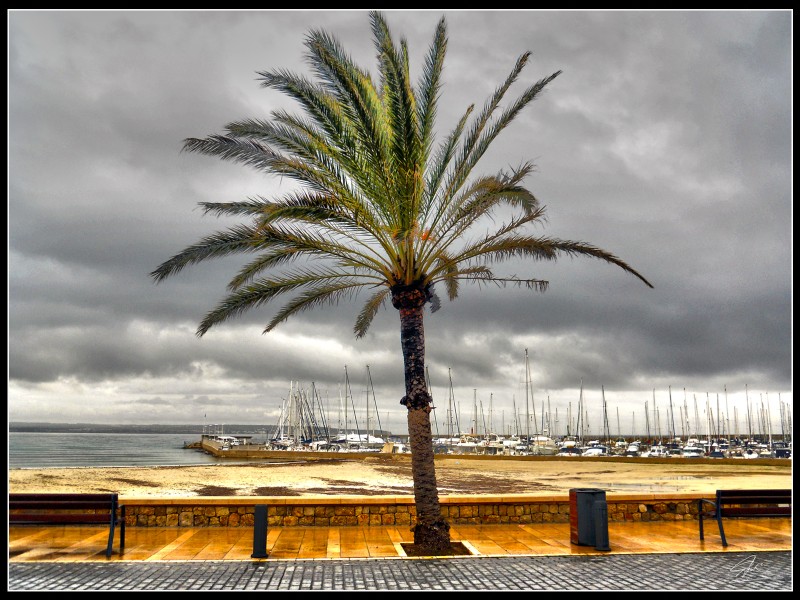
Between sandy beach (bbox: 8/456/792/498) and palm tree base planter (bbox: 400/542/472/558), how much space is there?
1246 centimetres

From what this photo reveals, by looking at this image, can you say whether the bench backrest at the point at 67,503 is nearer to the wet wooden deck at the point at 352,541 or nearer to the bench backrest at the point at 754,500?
the wet wooden deck at the point at 352,541

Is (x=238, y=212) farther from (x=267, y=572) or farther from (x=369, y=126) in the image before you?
(x=267, y=572)

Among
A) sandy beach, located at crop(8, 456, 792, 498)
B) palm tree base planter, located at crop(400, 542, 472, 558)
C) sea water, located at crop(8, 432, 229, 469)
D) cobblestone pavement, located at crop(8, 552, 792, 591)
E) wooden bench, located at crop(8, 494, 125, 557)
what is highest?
wooden bench, located at crop(8, 494, 125, 557)

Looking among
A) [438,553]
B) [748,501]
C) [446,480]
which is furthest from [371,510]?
[446,480]

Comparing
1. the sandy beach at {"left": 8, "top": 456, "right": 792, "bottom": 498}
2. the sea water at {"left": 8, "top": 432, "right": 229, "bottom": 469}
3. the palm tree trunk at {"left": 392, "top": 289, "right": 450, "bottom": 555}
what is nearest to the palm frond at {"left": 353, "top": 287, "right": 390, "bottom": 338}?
the palm tree trunk at {"left": 392, "top": 289, "right": 450, "bottom": 555}

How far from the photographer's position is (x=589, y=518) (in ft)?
30.7

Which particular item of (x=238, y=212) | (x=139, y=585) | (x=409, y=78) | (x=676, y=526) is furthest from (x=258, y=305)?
(x=676, y=526)

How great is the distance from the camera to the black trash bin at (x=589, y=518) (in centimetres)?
912

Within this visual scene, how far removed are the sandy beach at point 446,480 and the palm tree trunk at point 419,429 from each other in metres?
12.3

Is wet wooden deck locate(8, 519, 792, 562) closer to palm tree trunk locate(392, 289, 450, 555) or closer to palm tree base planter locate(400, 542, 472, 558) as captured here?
palm tree base planter locate(400, 542, 472, 558)

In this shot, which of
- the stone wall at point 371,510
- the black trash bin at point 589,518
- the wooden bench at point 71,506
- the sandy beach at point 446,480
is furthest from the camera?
the sandy beach at point 446,480

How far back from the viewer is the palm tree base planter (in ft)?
29.8

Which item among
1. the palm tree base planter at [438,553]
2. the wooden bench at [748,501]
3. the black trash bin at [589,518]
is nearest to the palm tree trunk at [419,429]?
the palm tree base planter at [438,553]

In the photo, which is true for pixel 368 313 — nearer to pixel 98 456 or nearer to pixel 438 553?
pixel 438 553
